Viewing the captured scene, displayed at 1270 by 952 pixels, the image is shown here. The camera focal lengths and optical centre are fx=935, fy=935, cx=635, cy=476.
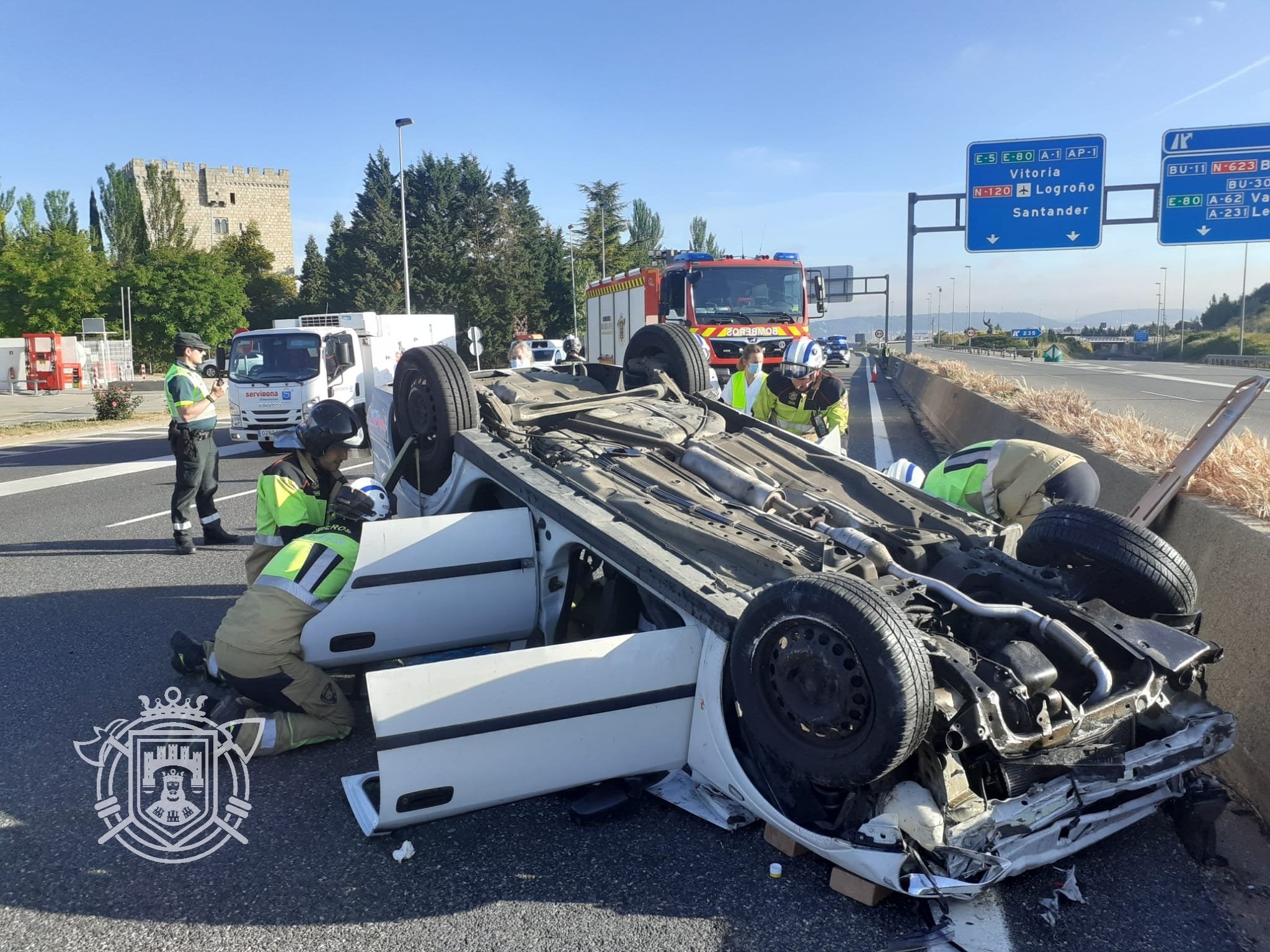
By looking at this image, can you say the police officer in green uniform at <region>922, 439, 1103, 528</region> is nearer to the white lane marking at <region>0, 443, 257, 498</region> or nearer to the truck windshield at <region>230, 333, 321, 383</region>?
the white lane marking at <region>0, 443, 257, 498</region>

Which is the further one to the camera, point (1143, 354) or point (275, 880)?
point (1143, 354)

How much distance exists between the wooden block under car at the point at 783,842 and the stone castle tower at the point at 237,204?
7349 cm

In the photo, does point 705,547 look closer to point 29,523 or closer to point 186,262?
point 29,523

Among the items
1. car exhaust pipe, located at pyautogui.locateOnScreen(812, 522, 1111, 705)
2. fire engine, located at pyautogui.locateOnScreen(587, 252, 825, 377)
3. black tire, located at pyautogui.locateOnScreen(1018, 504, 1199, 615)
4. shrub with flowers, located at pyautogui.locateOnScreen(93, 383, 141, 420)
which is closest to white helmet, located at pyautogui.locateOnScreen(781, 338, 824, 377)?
black tire, located at pyautogui.locateOnScreen(1018, 504, 1199, 615)

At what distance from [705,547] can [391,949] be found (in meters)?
1.74

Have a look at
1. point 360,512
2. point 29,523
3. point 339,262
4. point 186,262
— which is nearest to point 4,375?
point 186,262

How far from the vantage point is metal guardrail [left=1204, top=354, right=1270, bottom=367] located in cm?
3591

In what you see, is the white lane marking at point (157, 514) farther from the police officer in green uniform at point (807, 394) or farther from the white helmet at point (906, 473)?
the white helmet at point (906, 473)

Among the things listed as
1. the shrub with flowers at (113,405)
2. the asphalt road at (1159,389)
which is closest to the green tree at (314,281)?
the shrub with flowers at (113,405)

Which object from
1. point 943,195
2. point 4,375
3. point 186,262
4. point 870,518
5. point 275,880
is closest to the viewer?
point 275,880

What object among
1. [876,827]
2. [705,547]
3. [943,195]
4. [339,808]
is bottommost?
[339,808]

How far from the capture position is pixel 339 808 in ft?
11.1

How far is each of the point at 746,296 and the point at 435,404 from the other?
11.6 meters

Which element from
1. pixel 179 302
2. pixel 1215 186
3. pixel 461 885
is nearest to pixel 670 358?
pixel 461 885
